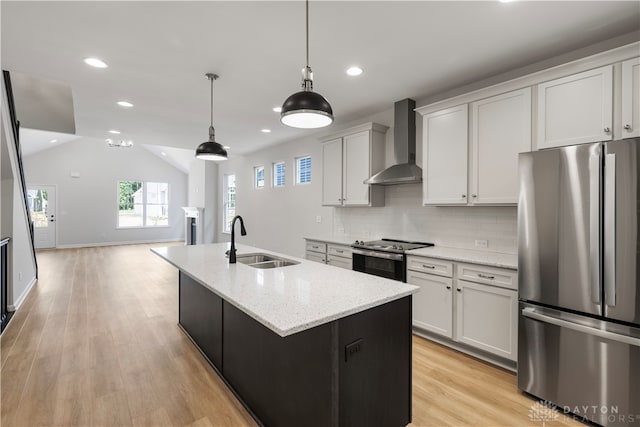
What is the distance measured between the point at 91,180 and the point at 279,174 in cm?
764

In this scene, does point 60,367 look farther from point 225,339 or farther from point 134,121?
point 134,121

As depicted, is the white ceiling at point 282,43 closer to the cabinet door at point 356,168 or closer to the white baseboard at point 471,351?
the cabinet door at point 356,168

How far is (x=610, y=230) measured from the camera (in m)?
1.88

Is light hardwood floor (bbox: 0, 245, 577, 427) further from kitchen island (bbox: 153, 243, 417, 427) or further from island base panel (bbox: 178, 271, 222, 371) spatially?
kitchen island (bbox: 153, 243, 417, 427)

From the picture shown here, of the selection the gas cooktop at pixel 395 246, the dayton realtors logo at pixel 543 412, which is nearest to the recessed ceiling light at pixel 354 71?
the gas cooktop at pixel 395 246

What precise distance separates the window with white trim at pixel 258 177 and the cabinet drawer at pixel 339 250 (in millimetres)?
3366

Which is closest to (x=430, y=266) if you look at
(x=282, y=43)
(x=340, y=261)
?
(x=340, y=261)

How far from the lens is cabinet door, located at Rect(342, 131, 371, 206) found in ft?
13.3

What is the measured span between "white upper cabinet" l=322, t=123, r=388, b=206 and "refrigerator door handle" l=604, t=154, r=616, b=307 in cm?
240

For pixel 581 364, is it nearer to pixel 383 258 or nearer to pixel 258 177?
pixel 383 258

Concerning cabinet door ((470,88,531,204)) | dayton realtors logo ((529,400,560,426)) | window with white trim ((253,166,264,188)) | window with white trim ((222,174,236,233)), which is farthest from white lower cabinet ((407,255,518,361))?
window with white trim ((222,174,236,233))

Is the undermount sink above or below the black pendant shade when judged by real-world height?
below

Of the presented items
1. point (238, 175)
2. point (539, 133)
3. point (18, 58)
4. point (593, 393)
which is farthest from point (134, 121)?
point (593, 393)

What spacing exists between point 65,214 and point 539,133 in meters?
12.2
